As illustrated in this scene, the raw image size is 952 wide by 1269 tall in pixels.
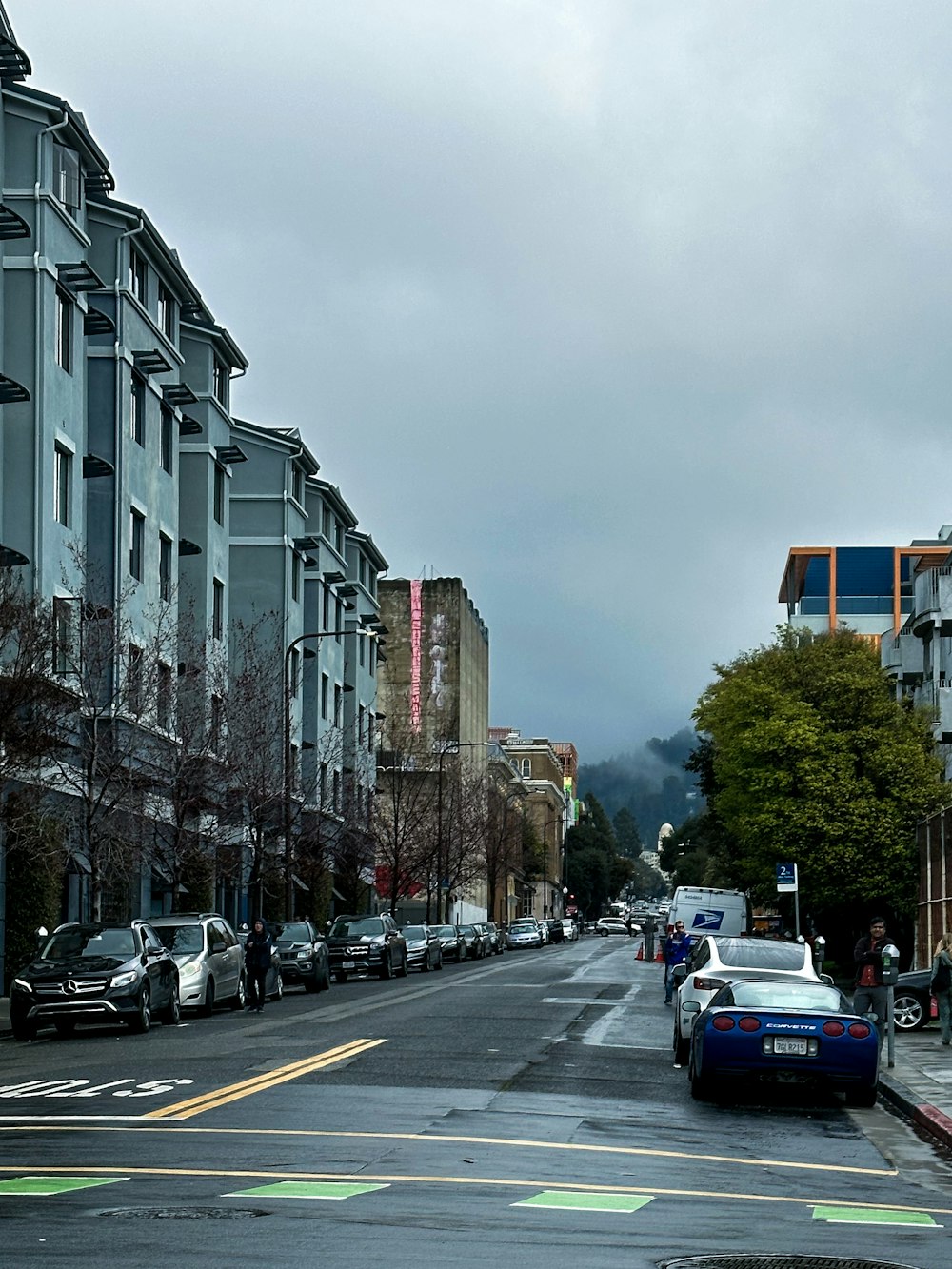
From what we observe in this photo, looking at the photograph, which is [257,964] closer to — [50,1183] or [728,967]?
[728,967]

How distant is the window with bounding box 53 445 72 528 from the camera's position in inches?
1678

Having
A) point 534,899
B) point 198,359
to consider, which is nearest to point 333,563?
point 198,359

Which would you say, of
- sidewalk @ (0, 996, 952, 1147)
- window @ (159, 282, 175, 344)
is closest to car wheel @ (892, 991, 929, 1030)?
sidewalk @ (0, 996, 952, 1147)

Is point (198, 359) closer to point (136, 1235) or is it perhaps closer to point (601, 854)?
point (136, 1235)

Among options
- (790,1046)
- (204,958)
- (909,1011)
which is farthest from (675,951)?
(790,1046)

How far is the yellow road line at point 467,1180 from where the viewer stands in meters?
12.0

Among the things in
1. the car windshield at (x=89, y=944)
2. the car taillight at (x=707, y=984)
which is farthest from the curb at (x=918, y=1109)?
the car windshield at (x=89, y=944)

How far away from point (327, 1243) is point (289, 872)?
42741mm

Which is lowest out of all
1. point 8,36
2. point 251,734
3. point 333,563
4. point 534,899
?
point 534,899

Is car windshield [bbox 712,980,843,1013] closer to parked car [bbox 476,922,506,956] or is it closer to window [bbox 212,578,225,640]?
window [bbox 212,578,225,640]

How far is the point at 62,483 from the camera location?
43.3m

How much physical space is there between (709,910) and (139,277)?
32.5m

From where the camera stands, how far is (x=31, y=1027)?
93.1ft

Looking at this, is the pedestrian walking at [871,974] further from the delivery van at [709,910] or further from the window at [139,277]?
the delivery van at [709,910]
